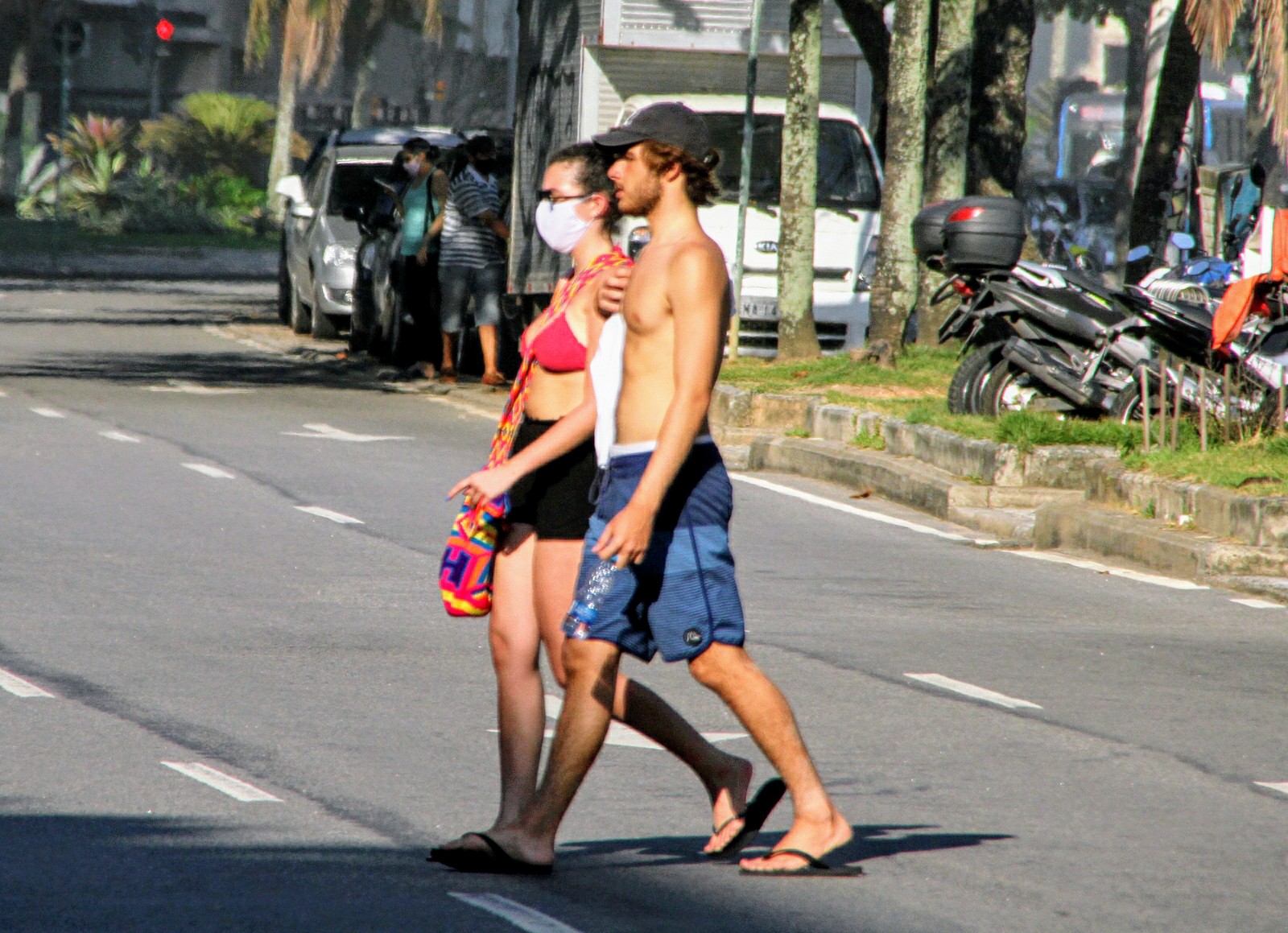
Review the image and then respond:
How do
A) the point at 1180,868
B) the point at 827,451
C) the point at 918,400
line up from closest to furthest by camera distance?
1. the point at 1180,868
2. the point at 827,451
3. the point at 918,400

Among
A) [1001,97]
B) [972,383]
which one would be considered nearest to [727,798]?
[972,383]

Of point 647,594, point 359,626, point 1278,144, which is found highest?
point 1278,144

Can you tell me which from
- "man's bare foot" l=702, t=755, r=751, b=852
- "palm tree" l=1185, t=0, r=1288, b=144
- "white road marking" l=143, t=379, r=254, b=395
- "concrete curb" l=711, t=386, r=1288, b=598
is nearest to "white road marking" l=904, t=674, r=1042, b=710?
"man's bare foot" l=702, t=755, r=751, b=852

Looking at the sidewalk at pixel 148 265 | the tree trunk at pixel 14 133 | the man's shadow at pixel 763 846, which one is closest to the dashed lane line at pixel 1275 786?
the man's shadow at pixel 763 846

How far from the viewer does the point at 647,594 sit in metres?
5.16

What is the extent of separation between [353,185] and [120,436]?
31.9 ft

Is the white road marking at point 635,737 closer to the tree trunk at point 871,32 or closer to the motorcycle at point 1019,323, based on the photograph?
the motorcycle at point 1019,323

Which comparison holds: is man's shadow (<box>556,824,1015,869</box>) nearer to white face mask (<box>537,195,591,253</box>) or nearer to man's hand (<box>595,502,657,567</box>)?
man's hand (<box>595,502,657,567</box>)

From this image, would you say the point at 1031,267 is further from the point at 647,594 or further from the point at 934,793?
the point at 647,594

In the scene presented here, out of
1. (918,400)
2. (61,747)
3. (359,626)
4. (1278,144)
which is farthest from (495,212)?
(61,747)

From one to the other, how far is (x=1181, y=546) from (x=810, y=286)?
7.40 meters

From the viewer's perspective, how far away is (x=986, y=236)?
14.1 metres

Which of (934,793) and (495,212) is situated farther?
(495,212)

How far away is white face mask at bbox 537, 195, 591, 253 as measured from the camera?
5.64 meters
